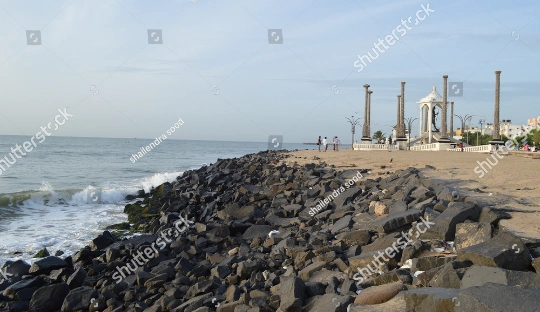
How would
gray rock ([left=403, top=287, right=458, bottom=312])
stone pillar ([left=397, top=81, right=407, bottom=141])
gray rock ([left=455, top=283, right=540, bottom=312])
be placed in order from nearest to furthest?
gray rock ([left=455, top=283, right=540, bottom=312])
gray rock ([left=403, top=287, right=458, bottom=312])
stone pillar ([left=397, top=81, right=407, bottom=141])

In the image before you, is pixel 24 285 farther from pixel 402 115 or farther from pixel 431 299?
pixel 402 115

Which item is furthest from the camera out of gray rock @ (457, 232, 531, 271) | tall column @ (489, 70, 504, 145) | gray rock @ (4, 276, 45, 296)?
tall column @ (489, 70, 504, 145)

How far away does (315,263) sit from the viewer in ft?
20.6

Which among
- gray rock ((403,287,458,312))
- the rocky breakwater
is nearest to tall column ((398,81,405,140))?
the rocky breakwater

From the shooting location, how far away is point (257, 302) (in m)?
5.28

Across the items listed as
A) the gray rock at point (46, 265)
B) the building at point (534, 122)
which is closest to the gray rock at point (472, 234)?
the gray rock at point (46, 265)

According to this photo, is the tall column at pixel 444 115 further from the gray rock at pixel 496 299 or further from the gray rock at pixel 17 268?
the gray rock at pixel 496 299

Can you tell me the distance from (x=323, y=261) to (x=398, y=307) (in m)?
2.06

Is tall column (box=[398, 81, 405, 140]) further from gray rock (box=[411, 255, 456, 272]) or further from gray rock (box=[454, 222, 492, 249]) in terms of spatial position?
gray rock (box=[411, 255, 456, 272])

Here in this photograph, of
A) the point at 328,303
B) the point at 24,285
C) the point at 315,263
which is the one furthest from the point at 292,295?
the point at 24,285

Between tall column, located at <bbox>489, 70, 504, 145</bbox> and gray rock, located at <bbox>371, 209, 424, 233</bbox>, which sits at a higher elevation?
tall column, located at <bbox>489, 70, 504, 145</bbox>

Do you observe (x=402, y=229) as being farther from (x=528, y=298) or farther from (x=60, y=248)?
(x=60, y=248)

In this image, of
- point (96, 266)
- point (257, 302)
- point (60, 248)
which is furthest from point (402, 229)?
point (60, 248)

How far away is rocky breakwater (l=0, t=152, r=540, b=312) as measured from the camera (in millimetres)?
4516
